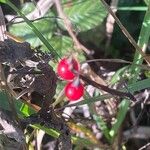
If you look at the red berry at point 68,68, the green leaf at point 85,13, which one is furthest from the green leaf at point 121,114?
the red berry at point 68,68

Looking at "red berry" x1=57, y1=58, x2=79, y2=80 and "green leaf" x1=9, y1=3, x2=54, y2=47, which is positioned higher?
"red berry" x1=57, y1=58, x2=79, y2=80

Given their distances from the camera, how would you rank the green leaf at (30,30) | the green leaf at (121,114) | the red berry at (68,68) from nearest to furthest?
the red berry at (68,68), the green leaf at (121,114), the green leaf at (30,30)

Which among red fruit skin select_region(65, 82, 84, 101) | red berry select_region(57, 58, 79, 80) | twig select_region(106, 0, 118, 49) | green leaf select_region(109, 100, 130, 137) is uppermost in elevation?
red berry select_region(57, 58, 79, 80)

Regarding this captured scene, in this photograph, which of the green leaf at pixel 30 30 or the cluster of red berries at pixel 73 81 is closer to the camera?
the cluster of red berries at pixel 73 81

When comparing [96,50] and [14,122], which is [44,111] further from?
[96,50]

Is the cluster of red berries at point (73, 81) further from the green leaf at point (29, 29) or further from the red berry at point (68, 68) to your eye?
the green leaf at point (29, 29)

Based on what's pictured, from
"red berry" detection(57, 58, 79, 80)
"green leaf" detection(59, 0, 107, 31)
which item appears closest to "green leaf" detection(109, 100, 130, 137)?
"green leaf" detection(59, 0, 107, 31)

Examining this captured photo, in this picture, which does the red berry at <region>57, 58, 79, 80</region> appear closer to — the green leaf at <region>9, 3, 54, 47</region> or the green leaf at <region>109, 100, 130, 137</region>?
the green leaf at <region>109, 100, 130, 137</region>

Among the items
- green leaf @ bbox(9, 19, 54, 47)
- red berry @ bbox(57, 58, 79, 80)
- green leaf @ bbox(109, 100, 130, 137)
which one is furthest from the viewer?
green leaf @ bbox(9, 19, 54, 47)
